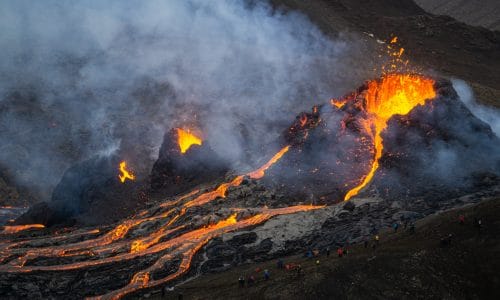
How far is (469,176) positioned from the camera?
143 ft

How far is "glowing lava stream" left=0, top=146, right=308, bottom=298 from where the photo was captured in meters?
39.2

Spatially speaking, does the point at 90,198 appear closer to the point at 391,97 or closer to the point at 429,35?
the point at 391,97

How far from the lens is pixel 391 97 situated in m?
53.3

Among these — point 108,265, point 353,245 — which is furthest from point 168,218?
point 353,245

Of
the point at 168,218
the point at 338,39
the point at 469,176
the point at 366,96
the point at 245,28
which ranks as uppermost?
the point at 245,28

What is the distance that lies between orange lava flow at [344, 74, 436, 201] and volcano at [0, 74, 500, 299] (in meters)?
0.11

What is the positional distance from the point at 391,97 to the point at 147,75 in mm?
53169

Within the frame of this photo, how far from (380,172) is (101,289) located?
26847mm

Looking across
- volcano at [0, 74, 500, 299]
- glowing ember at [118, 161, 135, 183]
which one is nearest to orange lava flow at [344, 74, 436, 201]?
volcano at [0, 74, 500, 299]

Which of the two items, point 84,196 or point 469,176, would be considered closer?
point 469,176

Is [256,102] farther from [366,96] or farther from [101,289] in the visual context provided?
[101,289]

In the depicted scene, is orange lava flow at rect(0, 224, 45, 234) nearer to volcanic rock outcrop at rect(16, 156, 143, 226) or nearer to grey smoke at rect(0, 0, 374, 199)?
volcanic rock outcrop at rect(16, 156, 143, 226)

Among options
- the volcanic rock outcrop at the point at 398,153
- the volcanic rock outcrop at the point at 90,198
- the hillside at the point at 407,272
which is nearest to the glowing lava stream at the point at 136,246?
the volcanic rock outcrop at the point at 398,153

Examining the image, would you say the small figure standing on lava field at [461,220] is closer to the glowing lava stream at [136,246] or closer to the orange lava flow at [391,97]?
the glowing lava stream at [136,246]
